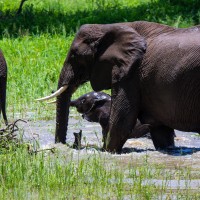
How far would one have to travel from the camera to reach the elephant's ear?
9.94m

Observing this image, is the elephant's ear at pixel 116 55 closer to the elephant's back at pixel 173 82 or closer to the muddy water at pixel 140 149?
the elephant's back at pixel 173 82

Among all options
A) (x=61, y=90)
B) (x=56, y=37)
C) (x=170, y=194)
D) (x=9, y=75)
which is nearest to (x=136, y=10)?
(x=56, y=37)

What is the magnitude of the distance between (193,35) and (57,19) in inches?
478

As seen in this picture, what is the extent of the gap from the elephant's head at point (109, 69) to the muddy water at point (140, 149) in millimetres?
332

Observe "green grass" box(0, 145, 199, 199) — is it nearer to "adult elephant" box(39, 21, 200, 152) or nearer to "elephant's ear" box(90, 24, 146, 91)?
"adult elephant" box(39, 21, 200, 152)

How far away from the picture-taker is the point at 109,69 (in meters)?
10.2

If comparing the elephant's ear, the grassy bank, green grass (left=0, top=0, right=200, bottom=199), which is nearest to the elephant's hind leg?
the elephant's ear

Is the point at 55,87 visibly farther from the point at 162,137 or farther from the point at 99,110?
the point at 162,137

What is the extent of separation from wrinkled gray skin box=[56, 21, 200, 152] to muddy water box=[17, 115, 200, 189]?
0.83 ft

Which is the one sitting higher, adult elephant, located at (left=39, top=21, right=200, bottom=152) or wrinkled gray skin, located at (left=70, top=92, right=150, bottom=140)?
adult elephant, located at (left=39, top=21, right=200, bottom=152)

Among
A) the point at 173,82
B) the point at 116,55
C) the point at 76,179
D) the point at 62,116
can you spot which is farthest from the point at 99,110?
the point at 76,179

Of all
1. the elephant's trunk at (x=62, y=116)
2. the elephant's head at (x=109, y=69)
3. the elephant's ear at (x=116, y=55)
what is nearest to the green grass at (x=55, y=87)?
the elephant's head at (x=109, y=69)

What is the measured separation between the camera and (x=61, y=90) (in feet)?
33.9

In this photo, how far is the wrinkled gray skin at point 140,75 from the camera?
31.7 feet
